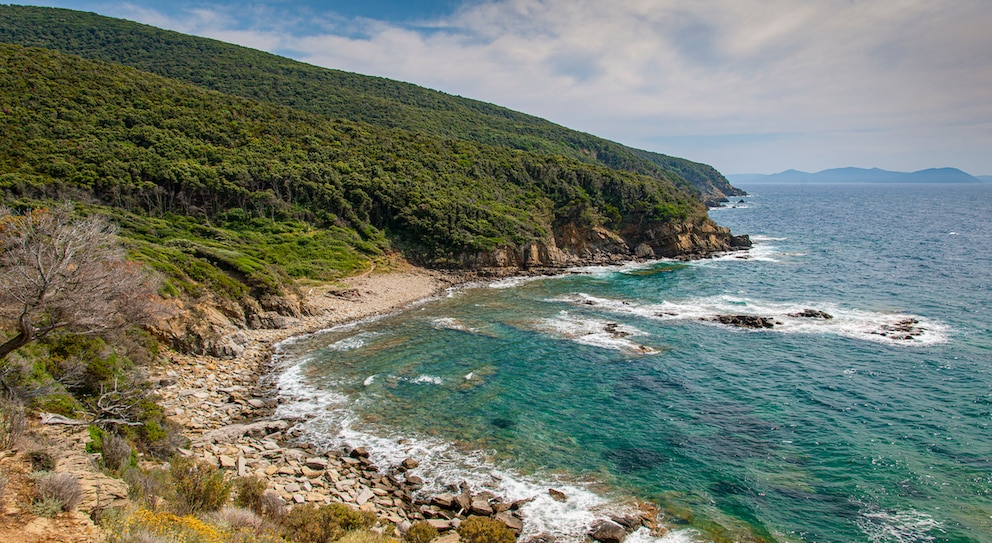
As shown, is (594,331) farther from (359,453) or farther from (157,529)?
(157,529)

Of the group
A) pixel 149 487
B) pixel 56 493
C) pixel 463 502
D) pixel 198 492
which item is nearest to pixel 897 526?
pixel 463 502

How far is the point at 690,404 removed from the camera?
25797mm

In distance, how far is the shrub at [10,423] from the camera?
11.1 m

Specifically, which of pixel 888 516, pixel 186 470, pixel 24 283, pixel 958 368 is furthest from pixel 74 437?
pixel 958 368

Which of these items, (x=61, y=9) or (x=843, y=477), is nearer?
(x=843, y=477)

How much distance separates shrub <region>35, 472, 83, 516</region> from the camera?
926cm

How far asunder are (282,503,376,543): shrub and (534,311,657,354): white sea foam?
2269 cm

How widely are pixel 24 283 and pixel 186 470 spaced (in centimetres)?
683

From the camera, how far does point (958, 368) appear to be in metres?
29.9

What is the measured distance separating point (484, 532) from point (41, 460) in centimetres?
1158

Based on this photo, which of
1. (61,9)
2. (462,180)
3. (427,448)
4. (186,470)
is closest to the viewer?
(186,470)

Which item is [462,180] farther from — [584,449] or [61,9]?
[61,9]

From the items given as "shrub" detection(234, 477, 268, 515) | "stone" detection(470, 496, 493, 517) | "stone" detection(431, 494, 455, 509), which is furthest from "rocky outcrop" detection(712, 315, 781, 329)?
"shrub" detection(234, 477, 268, 515)

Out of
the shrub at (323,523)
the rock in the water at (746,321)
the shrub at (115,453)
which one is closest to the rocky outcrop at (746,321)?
the rock in the water at (746,321)
